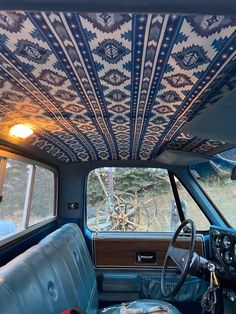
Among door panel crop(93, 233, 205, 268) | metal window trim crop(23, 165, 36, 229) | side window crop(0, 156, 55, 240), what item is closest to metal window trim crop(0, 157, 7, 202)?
side window crop(0, 156, 55, 240)

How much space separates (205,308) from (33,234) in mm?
1296

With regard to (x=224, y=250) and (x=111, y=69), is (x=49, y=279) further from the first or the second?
(x=224, y=250)

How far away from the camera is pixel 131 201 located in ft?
11.0

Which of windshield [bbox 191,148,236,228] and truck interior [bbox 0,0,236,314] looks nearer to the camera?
truck interior [bbox 0,0,236,314]

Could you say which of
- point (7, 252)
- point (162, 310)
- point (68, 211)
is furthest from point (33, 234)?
point (162, 310)

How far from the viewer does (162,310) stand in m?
2.14

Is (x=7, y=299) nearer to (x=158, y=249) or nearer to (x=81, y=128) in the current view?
(x=81, y=128)

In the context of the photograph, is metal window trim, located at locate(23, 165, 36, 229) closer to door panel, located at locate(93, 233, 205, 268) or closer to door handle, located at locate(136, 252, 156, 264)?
door panel, located at locate(93, 233, 205, 268)

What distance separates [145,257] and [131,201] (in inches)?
23.4

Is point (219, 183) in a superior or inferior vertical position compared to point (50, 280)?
superior

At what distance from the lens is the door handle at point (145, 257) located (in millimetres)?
3018

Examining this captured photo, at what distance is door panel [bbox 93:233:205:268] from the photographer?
9.87 feet

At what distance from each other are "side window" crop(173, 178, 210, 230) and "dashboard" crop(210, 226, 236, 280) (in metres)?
0.43

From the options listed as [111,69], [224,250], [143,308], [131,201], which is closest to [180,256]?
[143,308]
